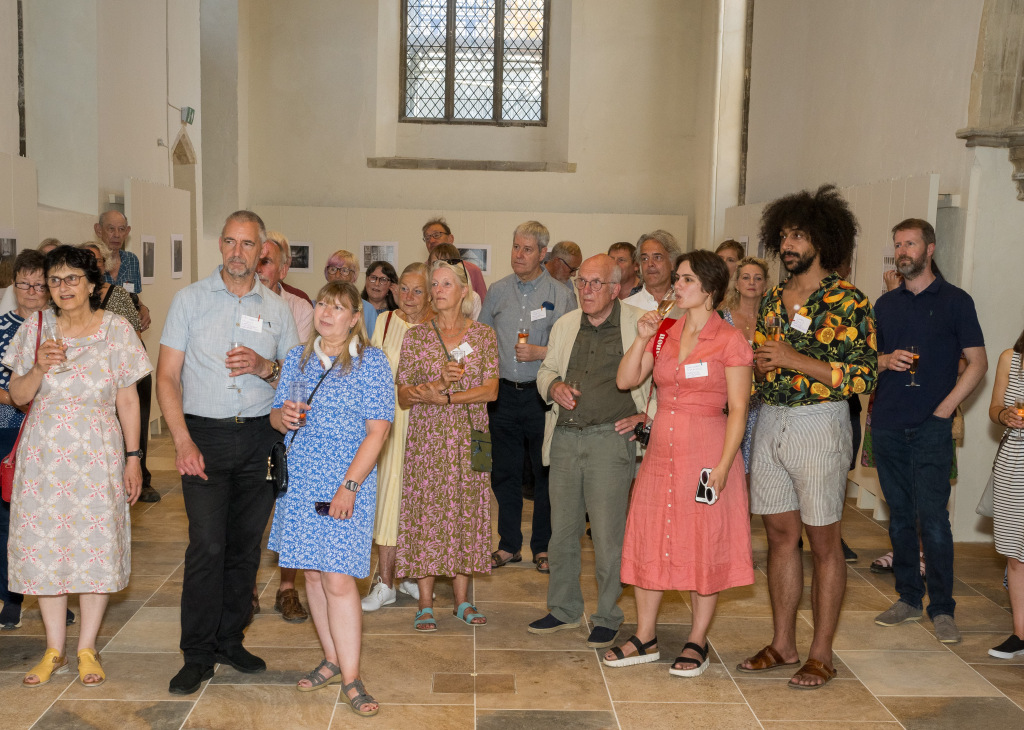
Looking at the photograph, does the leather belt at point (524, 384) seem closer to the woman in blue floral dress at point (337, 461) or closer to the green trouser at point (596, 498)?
the green trouser at point (596, 498)

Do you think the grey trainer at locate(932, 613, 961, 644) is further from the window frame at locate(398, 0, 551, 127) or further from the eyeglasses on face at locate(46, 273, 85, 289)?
the window frame at locate(398, 0, 551, 127)

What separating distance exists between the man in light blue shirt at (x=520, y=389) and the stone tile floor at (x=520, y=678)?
520 millimetres

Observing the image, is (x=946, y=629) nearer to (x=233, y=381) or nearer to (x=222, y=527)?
(x=222, y=527)

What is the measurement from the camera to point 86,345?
13.2 feet

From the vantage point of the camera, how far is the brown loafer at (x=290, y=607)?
4949 millimetres

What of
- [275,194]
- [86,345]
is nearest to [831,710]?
[86,345]

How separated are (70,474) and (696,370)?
2.52 m

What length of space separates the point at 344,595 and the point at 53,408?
54.6 inches

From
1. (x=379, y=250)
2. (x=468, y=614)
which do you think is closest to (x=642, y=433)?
(x=468, y=614)

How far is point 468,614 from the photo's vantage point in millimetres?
4992

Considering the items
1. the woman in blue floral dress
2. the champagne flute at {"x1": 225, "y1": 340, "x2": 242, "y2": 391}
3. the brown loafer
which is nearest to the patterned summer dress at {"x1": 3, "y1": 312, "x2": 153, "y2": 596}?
the champagne flute at {"x1": 225, "y1": 340, "x2": 242, "y2": 391}

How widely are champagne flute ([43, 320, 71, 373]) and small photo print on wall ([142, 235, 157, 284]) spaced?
5.84m

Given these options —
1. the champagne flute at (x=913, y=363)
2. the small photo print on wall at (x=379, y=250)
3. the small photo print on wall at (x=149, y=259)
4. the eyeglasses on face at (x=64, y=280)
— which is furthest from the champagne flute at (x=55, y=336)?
the small photo print on wall at (x=379, y=250)

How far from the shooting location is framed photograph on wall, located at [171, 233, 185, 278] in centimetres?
1066
